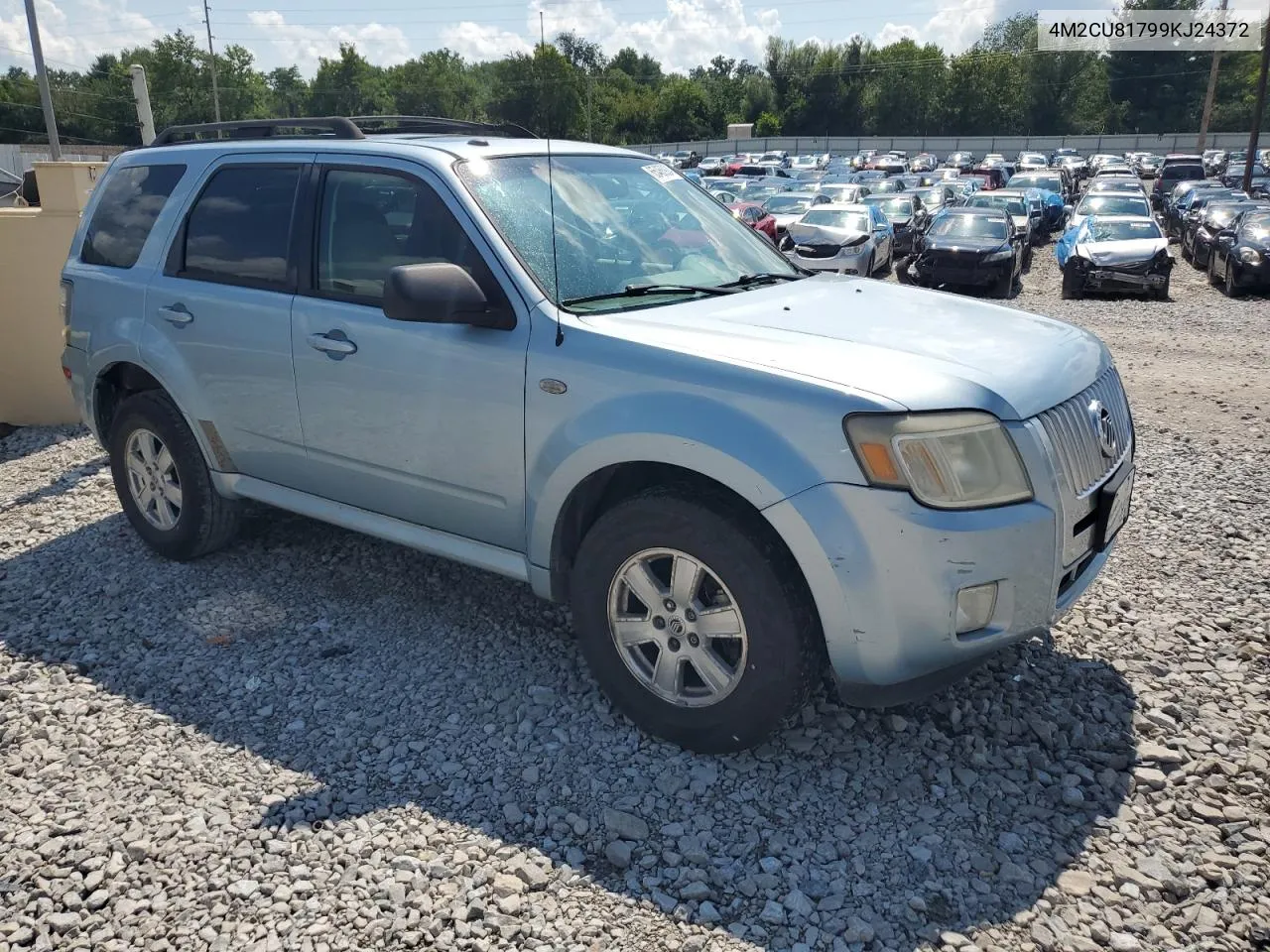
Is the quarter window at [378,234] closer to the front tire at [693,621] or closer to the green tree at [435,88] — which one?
the front tire at [693,621]

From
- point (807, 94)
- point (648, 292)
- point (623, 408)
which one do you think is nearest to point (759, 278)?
point (648, 292)

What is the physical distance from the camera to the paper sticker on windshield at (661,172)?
14.9 ft

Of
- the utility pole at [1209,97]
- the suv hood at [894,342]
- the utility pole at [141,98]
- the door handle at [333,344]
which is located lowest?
the door handle at [333,344]

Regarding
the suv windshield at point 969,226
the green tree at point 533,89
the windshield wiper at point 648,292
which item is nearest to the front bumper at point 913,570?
the windshield wiper at point 648,292

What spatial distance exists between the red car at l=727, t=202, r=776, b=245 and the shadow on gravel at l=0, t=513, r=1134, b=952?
16244 millimetres

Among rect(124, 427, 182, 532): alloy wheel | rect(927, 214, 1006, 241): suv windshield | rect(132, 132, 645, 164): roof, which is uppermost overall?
rect(132, 132, 645, 164): roof

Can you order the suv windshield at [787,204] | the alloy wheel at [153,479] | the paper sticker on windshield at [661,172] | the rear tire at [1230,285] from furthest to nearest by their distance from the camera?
the suv windshield at [787,204] < the rear tire at [1230,285] < the alloy wheel at [153,479] < the paper sticker on windshield at [661,172]

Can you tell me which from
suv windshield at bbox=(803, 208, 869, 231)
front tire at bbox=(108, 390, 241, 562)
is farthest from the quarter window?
suv windshield at bbox=(803, 208, 869, 231)

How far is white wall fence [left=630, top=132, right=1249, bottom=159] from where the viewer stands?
7431 cm

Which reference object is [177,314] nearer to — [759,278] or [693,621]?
[759,278]

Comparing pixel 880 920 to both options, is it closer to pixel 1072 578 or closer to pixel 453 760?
pixel 1072 578

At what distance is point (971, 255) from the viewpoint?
16547 millimetres

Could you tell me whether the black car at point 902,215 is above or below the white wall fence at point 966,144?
below

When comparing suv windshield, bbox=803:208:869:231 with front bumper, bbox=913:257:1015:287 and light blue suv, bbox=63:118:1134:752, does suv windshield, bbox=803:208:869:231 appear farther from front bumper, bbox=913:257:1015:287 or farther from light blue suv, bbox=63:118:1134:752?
light blue suv, bbox=63:118:1134:752
